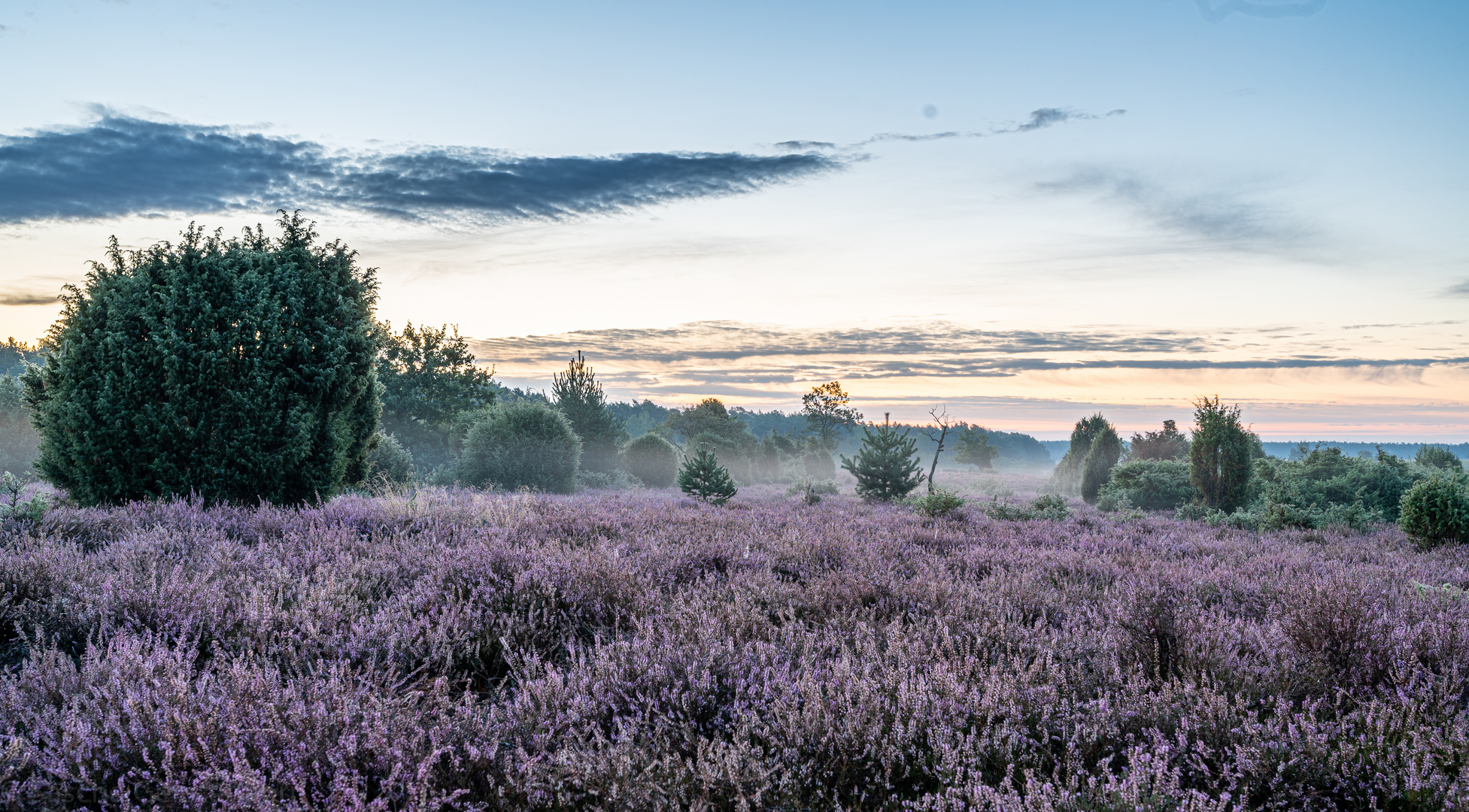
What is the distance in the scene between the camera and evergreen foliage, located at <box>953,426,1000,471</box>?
78.9 m

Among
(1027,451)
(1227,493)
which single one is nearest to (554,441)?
(1227,493)

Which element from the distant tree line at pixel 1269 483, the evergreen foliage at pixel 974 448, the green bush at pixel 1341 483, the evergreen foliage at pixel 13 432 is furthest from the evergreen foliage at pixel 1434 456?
the evergreen foliage at pixel 974 448

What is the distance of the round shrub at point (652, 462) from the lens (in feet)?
105

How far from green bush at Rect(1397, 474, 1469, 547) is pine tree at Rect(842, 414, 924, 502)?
396 inches

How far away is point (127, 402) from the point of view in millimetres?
7559

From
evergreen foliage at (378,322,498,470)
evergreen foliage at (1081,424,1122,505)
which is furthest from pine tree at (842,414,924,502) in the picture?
evergreen foliage at (378,322,498,470)

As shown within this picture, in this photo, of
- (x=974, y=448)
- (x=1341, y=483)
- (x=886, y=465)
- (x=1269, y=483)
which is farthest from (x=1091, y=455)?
(x=974, y=448)

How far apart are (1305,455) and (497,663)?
2362cm

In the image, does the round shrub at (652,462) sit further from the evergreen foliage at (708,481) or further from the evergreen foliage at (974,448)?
the evergreen foliage at (974,448)

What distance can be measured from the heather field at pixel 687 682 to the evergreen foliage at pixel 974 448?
76.1 m

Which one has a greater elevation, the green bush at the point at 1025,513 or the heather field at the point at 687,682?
the heather field at the point at 687,682

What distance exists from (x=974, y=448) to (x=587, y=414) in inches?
2376

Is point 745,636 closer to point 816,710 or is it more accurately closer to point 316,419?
point 816,710

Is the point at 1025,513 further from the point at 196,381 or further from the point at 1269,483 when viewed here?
the point at 196,381
